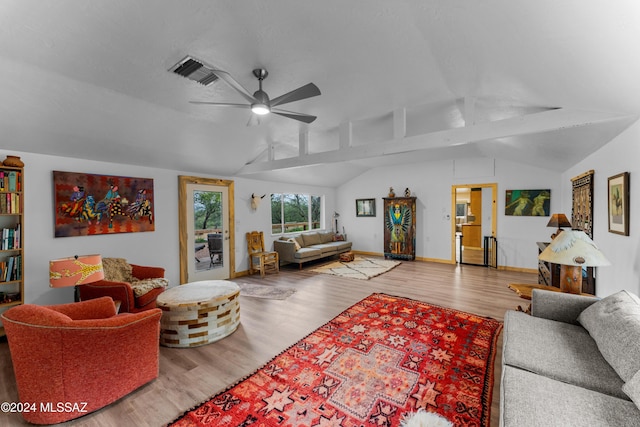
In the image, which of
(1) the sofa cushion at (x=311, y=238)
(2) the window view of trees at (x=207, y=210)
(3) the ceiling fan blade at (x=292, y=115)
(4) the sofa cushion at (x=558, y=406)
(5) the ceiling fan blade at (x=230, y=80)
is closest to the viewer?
(4) the sofa cushion at (x=558, y=406)

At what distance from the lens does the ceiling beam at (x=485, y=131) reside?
235 cm

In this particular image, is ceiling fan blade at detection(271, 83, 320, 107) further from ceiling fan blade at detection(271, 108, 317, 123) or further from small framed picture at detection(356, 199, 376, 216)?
small framed picture at detection(356, 199, 376, 216)

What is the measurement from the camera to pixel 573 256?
2201 millimetres

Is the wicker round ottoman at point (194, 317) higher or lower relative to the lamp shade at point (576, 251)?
lower

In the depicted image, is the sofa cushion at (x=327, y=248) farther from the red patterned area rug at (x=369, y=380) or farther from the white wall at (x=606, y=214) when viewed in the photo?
the white wall at (x=606, y=214)

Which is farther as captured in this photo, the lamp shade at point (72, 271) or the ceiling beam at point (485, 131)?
the ceiling beam at point (485, 131)

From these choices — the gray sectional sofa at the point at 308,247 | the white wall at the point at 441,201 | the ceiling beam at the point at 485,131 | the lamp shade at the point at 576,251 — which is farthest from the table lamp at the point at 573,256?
the gray sectional sofa at the point at 308,247

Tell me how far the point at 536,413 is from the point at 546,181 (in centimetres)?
600

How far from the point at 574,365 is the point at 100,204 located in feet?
17.6

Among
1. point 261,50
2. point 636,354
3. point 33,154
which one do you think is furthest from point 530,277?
point 33,154

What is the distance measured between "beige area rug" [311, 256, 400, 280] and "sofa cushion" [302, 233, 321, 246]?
2.73 ft

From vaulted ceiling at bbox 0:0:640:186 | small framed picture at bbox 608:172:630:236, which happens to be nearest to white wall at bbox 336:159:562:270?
vaulted ceiling at bbox 0:0:640:186

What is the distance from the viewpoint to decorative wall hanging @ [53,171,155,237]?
134 inches

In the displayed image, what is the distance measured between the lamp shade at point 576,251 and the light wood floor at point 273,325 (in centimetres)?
109
